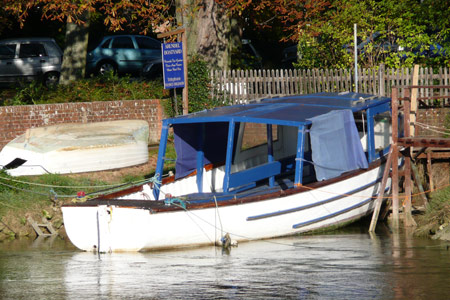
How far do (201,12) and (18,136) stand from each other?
651cm

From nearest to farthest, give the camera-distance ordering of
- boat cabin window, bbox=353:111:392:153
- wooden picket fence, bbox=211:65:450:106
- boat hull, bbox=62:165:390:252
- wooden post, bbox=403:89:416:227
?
boat hull, bbox=62:165:390:252
wooden post, bbox=403:89:416:227
boat cabin window, bbox=353:111:392:153
wooden picket fence, bbox=211:65:450:106

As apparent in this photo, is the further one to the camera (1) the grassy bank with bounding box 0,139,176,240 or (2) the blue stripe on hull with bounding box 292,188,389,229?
(1) the grassy bank with bounding box 0,139,176,240

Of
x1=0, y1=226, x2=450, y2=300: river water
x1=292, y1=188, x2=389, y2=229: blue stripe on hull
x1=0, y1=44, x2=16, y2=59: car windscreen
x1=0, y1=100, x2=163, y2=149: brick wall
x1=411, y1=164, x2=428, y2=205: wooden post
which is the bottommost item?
x1=0, y1=226, x2=450, y2=300: river water

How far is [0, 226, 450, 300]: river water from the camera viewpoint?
11766mm

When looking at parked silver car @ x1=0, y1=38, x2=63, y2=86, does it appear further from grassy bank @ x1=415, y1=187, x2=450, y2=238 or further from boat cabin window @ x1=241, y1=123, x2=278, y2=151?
grassy bank @ x1=415, y1=187, x2=450, y2=238

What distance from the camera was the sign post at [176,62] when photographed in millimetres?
20984

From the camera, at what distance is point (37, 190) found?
17.7 metres

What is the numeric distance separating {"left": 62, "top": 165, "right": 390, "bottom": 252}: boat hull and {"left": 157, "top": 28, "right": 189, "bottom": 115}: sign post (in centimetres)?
624

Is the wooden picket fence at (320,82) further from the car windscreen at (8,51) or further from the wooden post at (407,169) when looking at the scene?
the car windscreen at (8,51)

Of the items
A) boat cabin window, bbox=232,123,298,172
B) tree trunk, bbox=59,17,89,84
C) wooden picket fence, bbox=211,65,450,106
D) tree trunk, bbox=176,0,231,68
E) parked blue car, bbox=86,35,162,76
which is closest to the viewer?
boat cabin window, bbox=232,123,298,172

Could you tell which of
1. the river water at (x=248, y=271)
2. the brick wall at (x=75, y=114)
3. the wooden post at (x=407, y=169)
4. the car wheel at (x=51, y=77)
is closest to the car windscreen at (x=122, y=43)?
the car wheel at (x=51, y=77)

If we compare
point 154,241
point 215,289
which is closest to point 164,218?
point 154,241

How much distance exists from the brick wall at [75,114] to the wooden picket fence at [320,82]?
199 centimetres

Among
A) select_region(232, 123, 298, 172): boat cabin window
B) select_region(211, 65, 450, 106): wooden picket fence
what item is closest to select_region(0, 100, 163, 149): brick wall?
select_region(211, 65, 450, 106): wooden picket fence
